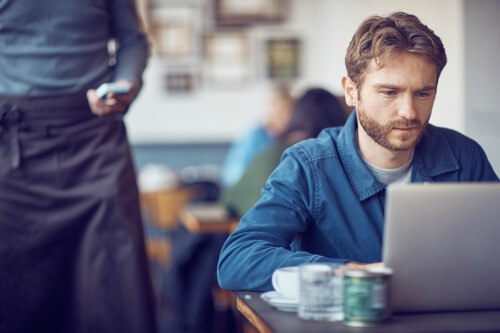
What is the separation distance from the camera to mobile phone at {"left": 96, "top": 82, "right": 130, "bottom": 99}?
2.45m

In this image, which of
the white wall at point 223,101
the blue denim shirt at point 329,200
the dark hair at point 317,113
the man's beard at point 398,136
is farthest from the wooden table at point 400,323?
the white wall at point 223,101

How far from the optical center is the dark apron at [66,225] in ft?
8.05

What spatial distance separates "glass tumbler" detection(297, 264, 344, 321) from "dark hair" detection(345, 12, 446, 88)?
63 cm

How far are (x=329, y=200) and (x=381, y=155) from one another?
177 millimetres

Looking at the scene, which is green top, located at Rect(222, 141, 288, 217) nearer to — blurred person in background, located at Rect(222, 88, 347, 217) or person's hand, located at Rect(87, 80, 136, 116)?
blurred person in background, located at Rect(222, 88, 347, 217)

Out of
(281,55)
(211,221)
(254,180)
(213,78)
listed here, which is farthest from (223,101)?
(254,180)

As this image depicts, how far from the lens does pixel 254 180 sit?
3.94 metres

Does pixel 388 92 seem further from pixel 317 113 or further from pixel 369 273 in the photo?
pixel 317 113

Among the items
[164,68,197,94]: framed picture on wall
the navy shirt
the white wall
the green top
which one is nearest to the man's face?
the navy shirt

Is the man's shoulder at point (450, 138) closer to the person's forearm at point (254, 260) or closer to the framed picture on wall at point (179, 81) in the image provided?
the person's forearm at point (254, 260)

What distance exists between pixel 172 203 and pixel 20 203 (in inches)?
146

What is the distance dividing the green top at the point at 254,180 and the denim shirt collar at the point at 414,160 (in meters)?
1.74

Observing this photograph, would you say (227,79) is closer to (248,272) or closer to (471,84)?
(471,84)

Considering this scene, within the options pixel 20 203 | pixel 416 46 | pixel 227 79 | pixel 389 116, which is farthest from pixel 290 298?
pixel 227 79
